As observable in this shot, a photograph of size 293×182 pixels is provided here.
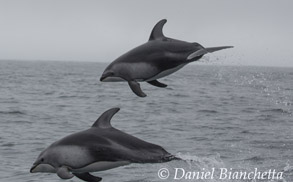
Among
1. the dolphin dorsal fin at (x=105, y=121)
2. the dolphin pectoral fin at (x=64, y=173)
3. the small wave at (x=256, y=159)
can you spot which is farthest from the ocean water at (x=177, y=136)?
the dolphin dorsal fin at (x=105, y=121)

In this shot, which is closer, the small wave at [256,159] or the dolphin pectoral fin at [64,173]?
the dolphin pectoral fin at [64,173]

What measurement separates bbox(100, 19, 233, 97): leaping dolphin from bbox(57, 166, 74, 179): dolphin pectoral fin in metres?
1.10

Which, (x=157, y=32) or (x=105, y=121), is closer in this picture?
(x=157, y=32)

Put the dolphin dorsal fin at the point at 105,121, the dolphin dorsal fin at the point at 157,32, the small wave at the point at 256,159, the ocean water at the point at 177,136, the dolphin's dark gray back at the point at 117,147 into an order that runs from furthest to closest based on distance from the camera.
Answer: the small wave at the point at 256,159 < the ocean water at the point at 177,136 < the dolphin dorsal fin at the point at 105,121 < the dolphin dorsal fin at the point at 157,32 < the dolphin's dark gray back at the point at 117,147

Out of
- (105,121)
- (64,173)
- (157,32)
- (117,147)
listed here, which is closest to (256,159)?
(105,121)

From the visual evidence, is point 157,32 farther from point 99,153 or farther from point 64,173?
point 64,173

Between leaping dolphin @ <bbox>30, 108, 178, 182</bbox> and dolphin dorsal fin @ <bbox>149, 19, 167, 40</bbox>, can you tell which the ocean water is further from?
dolphin dorsal fin @ <bbox>149, 19, 167, 40</bbox>

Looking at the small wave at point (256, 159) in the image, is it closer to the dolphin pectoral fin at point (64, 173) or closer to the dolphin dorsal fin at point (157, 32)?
the dolphin dorsal fin at point (157, 32)

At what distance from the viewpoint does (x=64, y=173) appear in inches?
252

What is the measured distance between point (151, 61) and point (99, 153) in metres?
1.20

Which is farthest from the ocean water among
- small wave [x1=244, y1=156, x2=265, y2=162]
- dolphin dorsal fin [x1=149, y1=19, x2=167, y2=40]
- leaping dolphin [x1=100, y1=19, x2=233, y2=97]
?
dolphin dorsal fin [x1=149, y1=19, x2=167, y2=40]

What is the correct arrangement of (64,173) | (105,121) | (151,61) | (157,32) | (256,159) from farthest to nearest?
(256,159)
(105,121)
(157,32)
(64,173)
(151,61)

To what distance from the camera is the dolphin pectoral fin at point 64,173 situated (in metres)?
6.29

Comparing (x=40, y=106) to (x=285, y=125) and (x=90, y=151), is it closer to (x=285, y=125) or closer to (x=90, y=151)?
(x=285, y=125)
